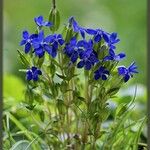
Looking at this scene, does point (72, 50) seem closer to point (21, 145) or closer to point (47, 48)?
point (47, 48)

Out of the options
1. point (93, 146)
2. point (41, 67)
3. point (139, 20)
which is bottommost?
point (93, 146)

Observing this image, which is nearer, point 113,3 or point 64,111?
point 64,111

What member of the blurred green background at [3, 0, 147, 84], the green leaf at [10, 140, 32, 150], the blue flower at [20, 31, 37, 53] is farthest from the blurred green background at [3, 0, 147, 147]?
the blue flower at [20, 31, 37, 53]

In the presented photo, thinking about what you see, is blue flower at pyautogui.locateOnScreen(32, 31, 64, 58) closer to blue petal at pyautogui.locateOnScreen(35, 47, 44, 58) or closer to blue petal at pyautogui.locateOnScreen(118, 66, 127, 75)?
blue petal at pyautogui.locateOnScreen(35, 47, 44, 58)

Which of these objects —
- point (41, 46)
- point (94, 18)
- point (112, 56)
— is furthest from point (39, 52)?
point (94, 18)

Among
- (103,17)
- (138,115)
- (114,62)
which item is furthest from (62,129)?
(103,17)

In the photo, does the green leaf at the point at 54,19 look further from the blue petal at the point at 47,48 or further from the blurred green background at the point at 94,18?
the blurred green background at the point at 94,18

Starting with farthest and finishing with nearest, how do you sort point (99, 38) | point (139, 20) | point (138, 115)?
point (139, 20)
point (138, 115)
point (99, 38)

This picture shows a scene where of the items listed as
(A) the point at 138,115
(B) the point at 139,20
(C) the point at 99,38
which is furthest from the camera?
(B) the point at 139,20

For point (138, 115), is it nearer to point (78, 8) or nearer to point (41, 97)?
point (41, 97)
